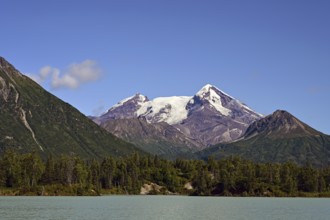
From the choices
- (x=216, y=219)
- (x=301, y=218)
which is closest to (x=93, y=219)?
(x=216, y=219)

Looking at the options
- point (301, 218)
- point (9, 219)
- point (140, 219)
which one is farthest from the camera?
point (301, 218)

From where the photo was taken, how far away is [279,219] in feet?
374

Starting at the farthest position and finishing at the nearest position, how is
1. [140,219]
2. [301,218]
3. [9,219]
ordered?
[301,218] → [140,219] → [9,219]

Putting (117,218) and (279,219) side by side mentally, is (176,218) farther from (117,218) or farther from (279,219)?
(279,219)

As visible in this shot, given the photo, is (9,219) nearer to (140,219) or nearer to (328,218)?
(140,219)

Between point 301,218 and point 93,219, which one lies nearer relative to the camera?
point 93,219

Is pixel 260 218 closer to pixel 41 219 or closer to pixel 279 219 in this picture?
pixel 279 219

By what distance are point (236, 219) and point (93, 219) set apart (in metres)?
29.8

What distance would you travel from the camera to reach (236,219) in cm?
11094

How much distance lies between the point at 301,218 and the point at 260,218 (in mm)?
10233

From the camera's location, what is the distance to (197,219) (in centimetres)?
10931

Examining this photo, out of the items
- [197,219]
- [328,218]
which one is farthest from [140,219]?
[328,218]

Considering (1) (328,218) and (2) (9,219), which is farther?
(1) (328,218)

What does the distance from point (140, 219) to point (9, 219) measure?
25.7 meters
